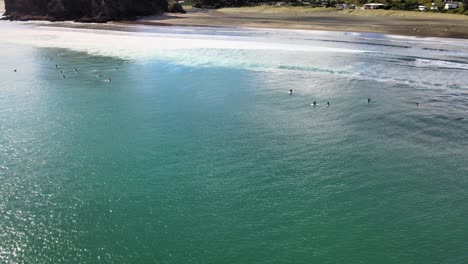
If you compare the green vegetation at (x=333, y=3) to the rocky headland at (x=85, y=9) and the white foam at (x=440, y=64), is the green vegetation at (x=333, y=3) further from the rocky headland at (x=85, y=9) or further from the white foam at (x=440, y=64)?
the white foam at (x=440, y=64)

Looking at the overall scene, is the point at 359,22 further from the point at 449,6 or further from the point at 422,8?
the point at 449,6

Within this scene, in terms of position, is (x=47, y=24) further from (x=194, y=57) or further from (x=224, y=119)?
(x=224, y=119)

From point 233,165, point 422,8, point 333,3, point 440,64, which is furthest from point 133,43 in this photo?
point 333,3

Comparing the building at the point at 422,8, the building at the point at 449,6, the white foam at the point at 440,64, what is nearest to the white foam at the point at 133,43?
the white foam at the point at 440,64

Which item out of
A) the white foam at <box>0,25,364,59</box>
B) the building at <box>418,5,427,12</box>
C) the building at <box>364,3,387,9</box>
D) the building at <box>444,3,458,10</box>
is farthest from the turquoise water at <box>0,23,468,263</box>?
the building at <box>364,3,387,9</box>

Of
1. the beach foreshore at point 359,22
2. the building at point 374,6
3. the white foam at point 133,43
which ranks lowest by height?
the white foam at point 133,43

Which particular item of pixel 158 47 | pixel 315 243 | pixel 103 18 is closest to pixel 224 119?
pixel 315 243

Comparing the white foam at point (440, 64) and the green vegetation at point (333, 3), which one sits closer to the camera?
the white foam at point (440, 64)
